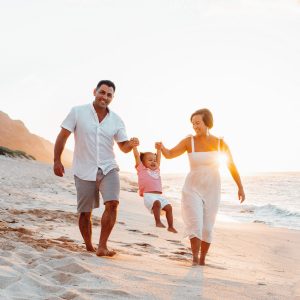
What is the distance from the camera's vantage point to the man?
564 cm

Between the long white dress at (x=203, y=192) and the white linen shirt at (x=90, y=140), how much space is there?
98cm

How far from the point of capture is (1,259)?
4.43 m

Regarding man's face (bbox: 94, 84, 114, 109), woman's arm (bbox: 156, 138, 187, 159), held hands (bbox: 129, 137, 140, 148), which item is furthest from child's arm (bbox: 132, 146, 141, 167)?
man's face (bbox: 94, 84, 114, 109)

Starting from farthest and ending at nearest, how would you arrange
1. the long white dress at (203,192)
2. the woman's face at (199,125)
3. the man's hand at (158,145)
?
the man's hand at (158,145)
the woman's face at (199,125)
the long white dress at (203,192)

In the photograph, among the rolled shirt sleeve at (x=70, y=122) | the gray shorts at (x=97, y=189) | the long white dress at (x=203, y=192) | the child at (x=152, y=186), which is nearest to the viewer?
the gray shorts at (x=97, y=189)

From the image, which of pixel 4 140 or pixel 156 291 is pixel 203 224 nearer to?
pixel 156 291

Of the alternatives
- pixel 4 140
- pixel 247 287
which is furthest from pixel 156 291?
pixel 4 140

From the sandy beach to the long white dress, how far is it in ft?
1.61

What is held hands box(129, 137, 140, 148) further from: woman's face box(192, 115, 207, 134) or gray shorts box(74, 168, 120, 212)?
woman's face box(192, 115, 207, 134)

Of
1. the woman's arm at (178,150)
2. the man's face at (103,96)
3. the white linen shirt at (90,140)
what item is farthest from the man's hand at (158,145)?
the man's face at (103,96)

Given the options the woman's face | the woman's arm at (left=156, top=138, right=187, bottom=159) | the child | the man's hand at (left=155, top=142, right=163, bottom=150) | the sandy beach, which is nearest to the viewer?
the sandy beach

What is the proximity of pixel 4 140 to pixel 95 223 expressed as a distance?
104 meters

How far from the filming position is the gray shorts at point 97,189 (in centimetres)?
563

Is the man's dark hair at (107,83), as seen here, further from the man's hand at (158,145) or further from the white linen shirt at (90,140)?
the man's hand at (158,145)
